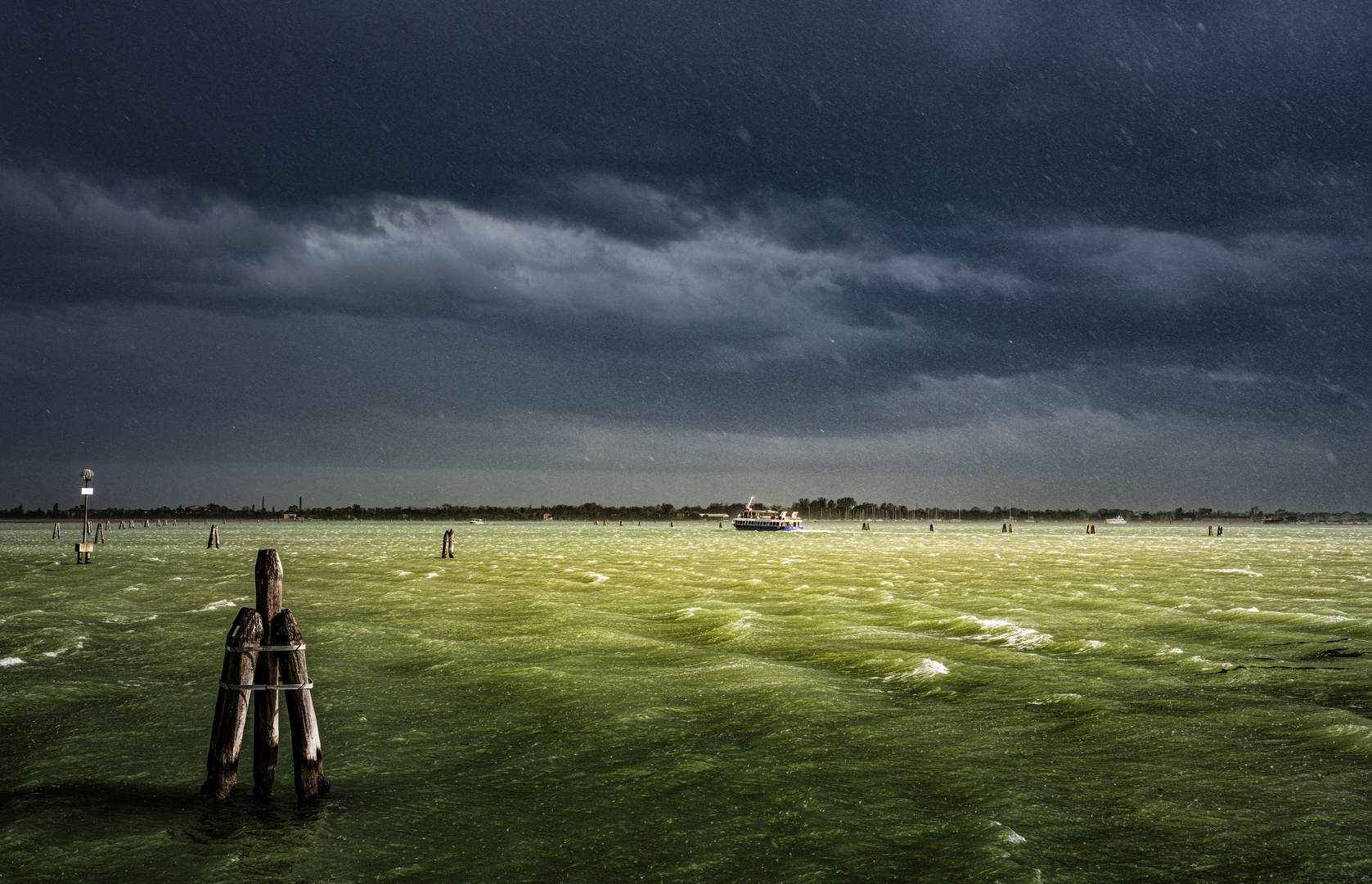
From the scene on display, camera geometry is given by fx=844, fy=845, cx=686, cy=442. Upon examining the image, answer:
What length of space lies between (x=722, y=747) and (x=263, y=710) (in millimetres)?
6092

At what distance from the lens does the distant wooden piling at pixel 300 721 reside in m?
9.91

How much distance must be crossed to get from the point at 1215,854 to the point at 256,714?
10.6 m

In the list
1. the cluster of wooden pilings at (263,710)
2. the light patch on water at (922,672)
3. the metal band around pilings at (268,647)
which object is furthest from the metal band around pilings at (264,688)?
the light patch on water at (922,672)

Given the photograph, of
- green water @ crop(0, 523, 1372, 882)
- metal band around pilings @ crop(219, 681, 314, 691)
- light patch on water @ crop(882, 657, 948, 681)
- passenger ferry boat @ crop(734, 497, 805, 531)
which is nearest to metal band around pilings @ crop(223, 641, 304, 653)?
metal band around pilings @ crop(219, 681, 314, 691)

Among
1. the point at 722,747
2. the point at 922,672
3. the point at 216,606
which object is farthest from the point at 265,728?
the point at 216,606

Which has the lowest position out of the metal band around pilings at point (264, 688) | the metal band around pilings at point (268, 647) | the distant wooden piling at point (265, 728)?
the distant wooden piling at point (265, 728)

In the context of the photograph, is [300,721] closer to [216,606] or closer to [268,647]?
[268,647]

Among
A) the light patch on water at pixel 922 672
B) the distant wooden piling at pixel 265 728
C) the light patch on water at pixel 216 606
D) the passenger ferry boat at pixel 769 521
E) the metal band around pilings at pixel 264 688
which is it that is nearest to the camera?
the metal band around pilings at pixel 264 688

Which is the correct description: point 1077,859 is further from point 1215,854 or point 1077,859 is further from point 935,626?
point 935,626

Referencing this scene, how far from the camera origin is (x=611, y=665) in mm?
18328

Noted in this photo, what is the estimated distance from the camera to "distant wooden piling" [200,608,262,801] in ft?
32.4

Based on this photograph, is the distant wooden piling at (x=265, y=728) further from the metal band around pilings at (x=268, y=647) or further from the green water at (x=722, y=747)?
the green water at (x=722, y=747)

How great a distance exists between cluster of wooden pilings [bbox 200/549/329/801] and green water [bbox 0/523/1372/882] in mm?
366

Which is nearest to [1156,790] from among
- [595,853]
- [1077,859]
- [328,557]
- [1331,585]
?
[1077,859]
